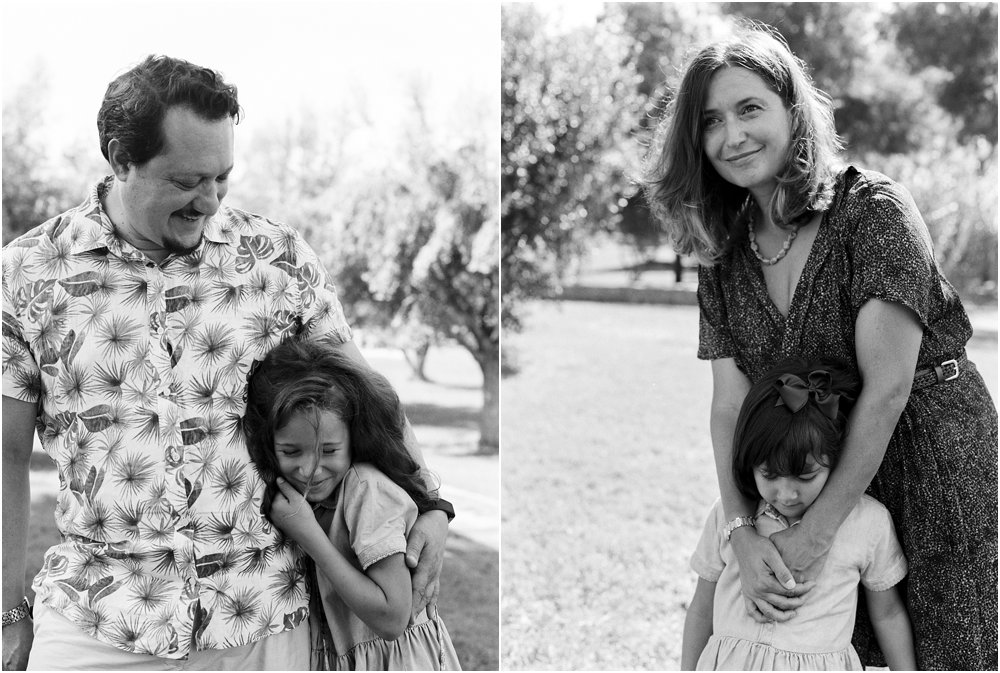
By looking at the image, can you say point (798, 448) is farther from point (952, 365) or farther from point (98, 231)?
point (98, 231)

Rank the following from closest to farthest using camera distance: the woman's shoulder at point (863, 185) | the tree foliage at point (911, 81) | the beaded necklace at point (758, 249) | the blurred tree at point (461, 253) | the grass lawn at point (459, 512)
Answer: the woman's shoulder at point (863, 185) < the beaded necklace at point (758, 249) < the grass lawn at point (459, 512) < the blurred tree at point (461, 253) < the tree foliage at point (911, 81)

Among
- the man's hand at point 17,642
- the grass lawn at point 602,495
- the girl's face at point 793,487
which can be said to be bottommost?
the grass lawn at point 602,495

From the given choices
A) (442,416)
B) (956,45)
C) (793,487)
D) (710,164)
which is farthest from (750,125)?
(956,45)

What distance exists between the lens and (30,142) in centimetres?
600

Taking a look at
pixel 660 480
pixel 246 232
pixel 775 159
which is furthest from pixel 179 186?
pixel 660 480

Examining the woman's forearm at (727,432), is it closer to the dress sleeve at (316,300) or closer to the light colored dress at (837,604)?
the light colored dress at (837,604)

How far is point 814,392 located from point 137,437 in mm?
1438

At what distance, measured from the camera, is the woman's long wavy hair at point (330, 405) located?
7.16ft

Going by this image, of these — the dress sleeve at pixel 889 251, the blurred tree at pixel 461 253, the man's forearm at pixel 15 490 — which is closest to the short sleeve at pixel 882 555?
the dress sleeve at pixel 889 251

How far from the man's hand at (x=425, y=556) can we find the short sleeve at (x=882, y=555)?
0.95 m

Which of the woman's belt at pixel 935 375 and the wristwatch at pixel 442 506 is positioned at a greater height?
the woman's belt at pixel 935 375

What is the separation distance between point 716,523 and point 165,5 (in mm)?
3142

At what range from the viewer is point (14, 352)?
6.93 ft

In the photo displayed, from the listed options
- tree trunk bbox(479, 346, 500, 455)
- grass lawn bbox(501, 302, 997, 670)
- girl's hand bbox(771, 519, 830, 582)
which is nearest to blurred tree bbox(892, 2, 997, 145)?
grass lawn bbox(501, 302, 997, 670)
